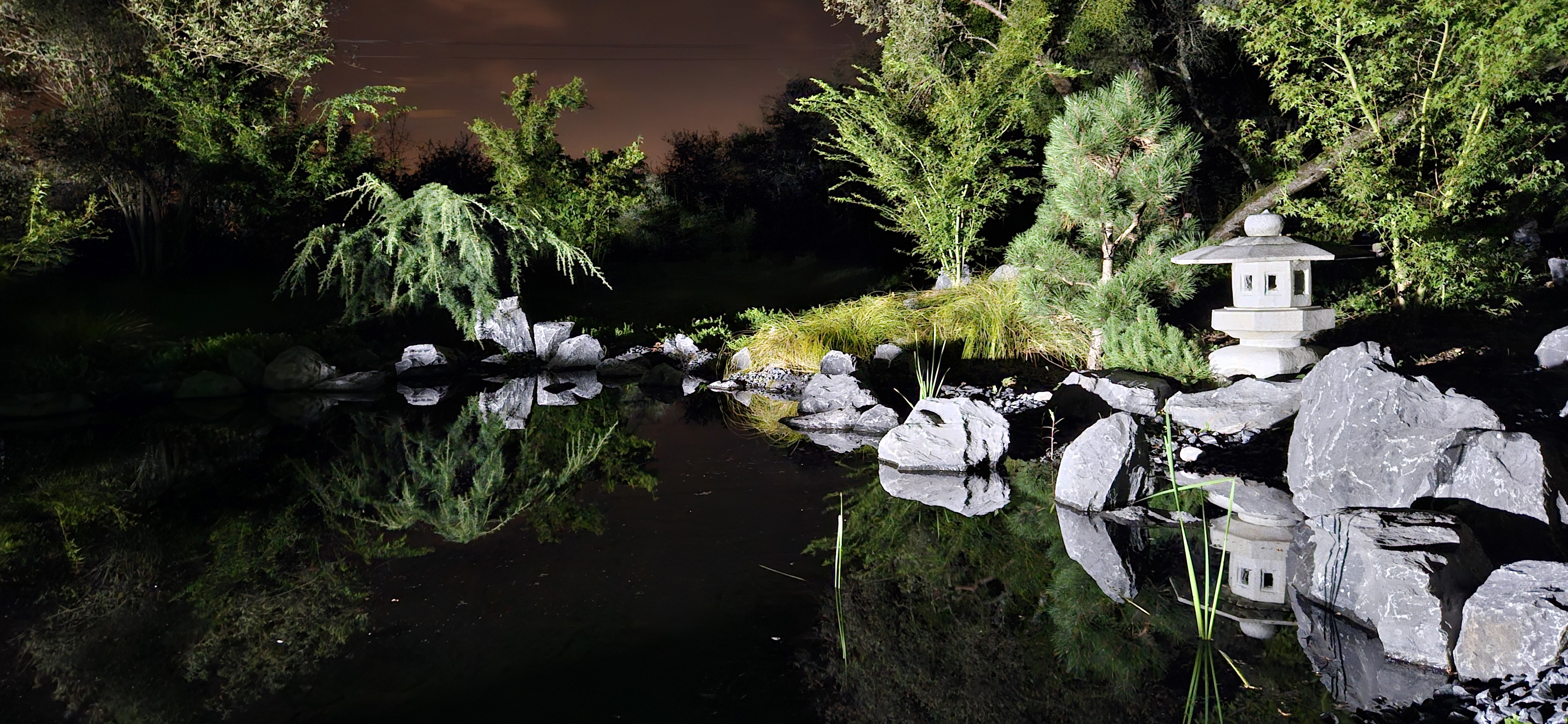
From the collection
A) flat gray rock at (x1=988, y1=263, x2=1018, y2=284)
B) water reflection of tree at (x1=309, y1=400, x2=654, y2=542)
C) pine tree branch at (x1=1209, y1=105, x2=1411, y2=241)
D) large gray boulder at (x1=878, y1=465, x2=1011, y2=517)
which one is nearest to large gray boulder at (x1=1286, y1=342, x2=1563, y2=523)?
large gray boulder at (x1=878, y1=465, x2=1011, y2=517)

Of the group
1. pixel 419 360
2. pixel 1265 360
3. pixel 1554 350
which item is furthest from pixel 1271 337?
pixel 419 360

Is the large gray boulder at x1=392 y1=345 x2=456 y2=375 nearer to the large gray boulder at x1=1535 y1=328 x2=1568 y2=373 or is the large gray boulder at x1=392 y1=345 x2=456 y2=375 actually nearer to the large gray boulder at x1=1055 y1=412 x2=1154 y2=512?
the large gray boulder at x1=1055 y1=412 x2=1154 y2=512

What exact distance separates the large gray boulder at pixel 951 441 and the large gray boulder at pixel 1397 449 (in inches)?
61.3

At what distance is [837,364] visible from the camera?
7953mm

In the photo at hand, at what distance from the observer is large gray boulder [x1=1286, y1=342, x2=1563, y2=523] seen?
315 cm

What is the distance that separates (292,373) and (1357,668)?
30.1 ft

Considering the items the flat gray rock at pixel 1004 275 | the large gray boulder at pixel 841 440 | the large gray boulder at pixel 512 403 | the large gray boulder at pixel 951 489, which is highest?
the flat gray rock at pixel 1004 275

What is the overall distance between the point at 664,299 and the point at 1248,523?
10.3m

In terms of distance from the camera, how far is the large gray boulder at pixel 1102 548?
3.21 m

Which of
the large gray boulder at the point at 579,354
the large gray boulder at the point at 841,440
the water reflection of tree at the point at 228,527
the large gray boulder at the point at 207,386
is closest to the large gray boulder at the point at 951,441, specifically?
the large gray boulder at the point at 841,440

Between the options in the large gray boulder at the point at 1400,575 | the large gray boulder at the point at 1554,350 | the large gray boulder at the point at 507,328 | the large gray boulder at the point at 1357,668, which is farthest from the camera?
the large gray boulder at the point at 507,328

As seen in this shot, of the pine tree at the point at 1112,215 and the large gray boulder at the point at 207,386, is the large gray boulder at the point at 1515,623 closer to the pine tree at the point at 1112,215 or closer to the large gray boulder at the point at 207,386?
the pine tree at the point at 1112,215

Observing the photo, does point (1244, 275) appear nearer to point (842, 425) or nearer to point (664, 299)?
point (842, 425)

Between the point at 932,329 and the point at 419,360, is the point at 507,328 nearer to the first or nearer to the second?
the point at 419,360
